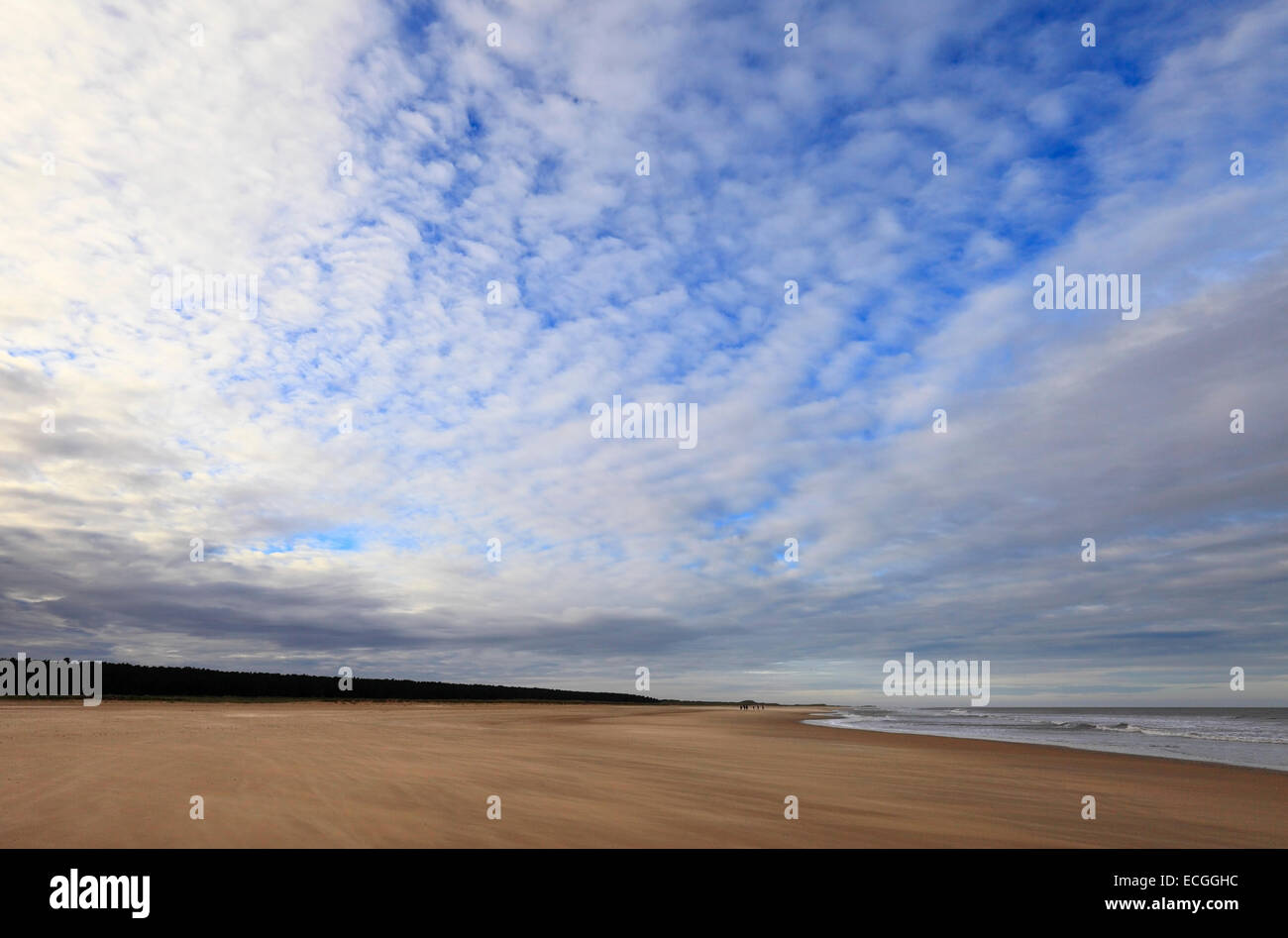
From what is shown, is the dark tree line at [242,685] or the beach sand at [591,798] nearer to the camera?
the beach sand at [591,798]

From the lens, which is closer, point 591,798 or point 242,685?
point 591,798

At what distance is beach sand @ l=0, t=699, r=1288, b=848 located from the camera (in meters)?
9.22

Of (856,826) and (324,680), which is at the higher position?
(856,826)

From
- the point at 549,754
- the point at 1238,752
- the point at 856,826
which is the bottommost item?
the point at 1238,752

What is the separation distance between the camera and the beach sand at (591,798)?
9219mm

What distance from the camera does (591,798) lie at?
12188mm

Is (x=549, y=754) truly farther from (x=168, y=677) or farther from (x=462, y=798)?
(x=168, y=677)

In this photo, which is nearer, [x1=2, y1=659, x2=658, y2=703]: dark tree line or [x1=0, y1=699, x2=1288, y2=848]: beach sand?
[x1=0, y1=699, x2=1288, y2=848]: beach sand
